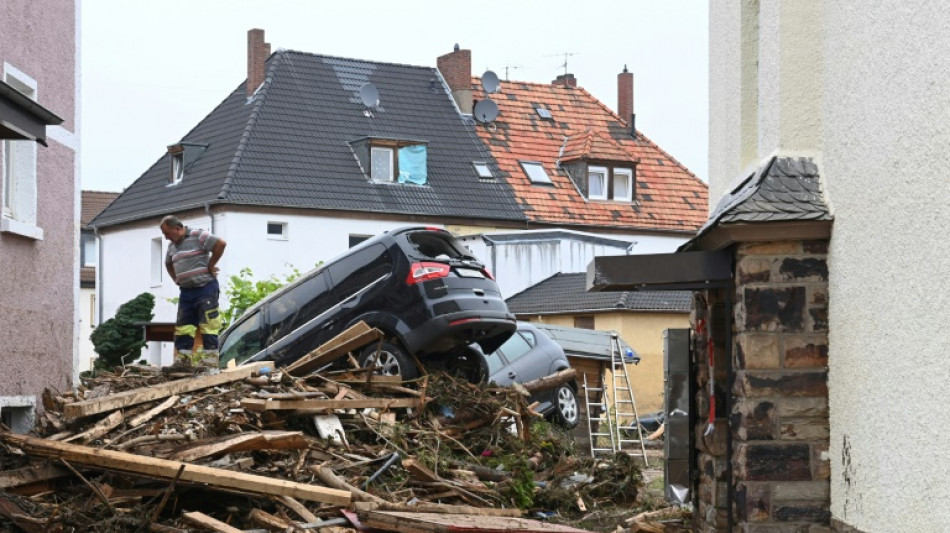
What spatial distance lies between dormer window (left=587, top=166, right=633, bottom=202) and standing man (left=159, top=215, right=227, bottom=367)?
111 ft

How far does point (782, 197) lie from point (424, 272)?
717 cm

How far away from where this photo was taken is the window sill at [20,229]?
1446 centimetres

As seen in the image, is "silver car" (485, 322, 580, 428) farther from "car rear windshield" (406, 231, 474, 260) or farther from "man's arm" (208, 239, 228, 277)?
"man's arm" (208, 239, 228, 277)

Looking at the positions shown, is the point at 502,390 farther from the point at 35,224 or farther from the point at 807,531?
the point at 807,531

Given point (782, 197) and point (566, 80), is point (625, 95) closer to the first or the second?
point (566, 80)

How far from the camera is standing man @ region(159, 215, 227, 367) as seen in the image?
56.0 ft

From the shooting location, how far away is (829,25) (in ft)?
30.3

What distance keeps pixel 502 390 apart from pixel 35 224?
5.12m

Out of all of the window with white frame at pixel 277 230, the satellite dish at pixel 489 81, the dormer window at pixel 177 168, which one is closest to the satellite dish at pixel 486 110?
the satellite dish at pixel 489 81

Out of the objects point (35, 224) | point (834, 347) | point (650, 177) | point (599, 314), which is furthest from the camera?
point (650, 177)

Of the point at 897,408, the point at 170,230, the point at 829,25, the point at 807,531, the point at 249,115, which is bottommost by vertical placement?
the point at 807,531

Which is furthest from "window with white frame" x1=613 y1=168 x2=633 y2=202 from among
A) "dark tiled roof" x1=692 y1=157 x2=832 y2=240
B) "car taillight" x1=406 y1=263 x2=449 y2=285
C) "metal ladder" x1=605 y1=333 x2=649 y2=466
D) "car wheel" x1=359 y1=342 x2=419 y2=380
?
"dark tiled roof" x1=692 y1=157 x2=832 y2=240

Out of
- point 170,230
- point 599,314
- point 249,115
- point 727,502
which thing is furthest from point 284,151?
point 727,502

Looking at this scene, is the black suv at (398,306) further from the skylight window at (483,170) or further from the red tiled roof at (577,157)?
the skylight window at (483,170)
